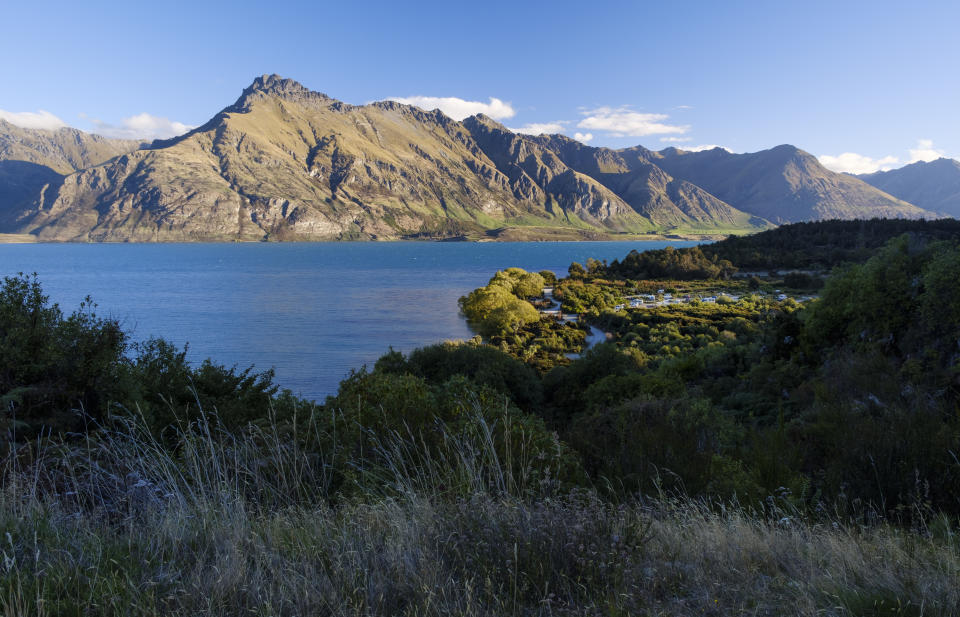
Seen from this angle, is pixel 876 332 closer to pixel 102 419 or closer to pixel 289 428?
pixel 289 428

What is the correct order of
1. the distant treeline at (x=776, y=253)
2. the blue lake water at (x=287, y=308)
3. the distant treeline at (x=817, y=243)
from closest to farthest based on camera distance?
the blue lake water at (x=287, y=308)
the distant treeline at (x=817, y=243)
the distant treeline at (x=776, y=253)

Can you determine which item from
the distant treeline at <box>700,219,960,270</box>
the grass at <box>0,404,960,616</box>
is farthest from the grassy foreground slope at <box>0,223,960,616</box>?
the distant treeline at <box>700,219,960,270</box>

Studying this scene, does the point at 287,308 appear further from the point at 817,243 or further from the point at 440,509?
the point at 817,243

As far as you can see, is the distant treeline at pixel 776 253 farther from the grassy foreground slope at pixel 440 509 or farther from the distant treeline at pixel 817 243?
the grassy foreground slope at pixel 440 509

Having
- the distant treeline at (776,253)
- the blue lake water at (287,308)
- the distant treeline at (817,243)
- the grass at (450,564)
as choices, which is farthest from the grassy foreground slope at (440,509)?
the distant treeline at (817,243)

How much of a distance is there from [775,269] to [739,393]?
79028 mm

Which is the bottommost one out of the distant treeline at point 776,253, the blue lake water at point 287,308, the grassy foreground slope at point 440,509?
the blue lake water at point 287,308

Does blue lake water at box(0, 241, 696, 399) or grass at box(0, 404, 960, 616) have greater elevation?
grass at box(0, 404, 960, 616)

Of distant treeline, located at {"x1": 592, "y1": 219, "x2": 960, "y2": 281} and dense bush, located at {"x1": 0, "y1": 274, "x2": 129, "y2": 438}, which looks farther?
distant treeline, located at {"x1": 592, "y1": 219, "x2": 960, "y2": 281}

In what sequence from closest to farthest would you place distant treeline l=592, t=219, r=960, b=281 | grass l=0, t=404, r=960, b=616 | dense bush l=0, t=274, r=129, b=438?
grass l=0, t=404, r=960, b=616
dense bush l=0, t=274, r=129, b=438
distant treeline l=592, t=219, r=960, b=281

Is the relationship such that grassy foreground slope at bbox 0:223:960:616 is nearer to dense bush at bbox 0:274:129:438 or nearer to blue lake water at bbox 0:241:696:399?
dense bush at bbox 0:274:129:438

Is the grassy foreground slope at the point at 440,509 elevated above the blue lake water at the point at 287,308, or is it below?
above

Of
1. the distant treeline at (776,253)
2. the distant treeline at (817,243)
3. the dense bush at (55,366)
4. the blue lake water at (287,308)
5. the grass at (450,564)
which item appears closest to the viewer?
the grass at (450,564)

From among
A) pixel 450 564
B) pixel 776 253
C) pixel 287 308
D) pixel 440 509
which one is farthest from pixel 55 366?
pixel 776 253
